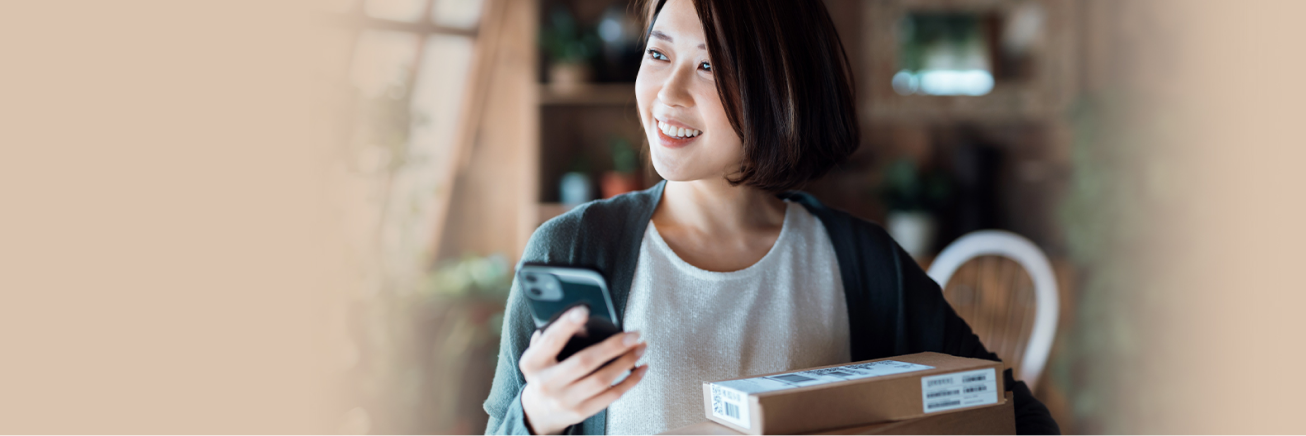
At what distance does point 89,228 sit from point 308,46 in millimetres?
1192

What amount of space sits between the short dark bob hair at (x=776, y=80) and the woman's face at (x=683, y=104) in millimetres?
19

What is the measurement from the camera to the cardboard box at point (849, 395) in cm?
70

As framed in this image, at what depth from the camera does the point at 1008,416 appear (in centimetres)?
81

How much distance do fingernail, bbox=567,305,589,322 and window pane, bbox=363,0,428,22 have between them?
2.40m

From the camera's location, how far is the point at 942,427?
763mm

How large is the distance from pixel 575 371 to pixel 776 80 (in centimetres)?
41

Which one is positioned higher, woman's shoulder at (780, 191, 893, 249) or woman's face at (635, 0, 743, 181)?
woman's face at (635, 0, 743, 181)

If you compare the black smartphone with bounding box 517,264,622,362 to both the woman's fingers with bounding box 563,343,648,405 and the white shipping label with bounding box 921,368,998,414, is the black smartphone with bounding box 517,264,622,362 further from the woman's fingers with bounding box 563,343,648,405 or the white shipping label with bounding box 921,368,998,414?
the white shipping label with bounding box 921,368,998,414

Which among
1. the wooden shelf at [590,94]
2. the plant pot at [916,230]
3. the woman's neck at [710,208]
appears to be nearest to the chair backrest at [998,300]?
the plant pot at [916,230]

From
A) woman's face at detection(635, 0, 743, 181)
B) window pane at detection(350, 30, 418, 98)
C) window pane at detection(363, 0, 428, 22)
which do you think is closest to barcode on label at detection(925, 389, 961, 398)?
woman's face at detection(635, 0, 743, 181)

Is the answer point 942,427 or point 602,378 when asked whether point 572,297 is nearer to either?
point 602,378

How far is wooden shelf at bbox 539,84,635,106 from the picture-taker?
3.02 metres

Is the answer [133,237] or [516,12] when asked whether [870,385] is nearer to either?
[133,237]

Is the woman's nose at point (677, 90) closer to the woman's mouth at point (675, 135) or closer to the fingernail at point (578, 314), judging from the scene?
the woman's mouth at point (675, 135)
